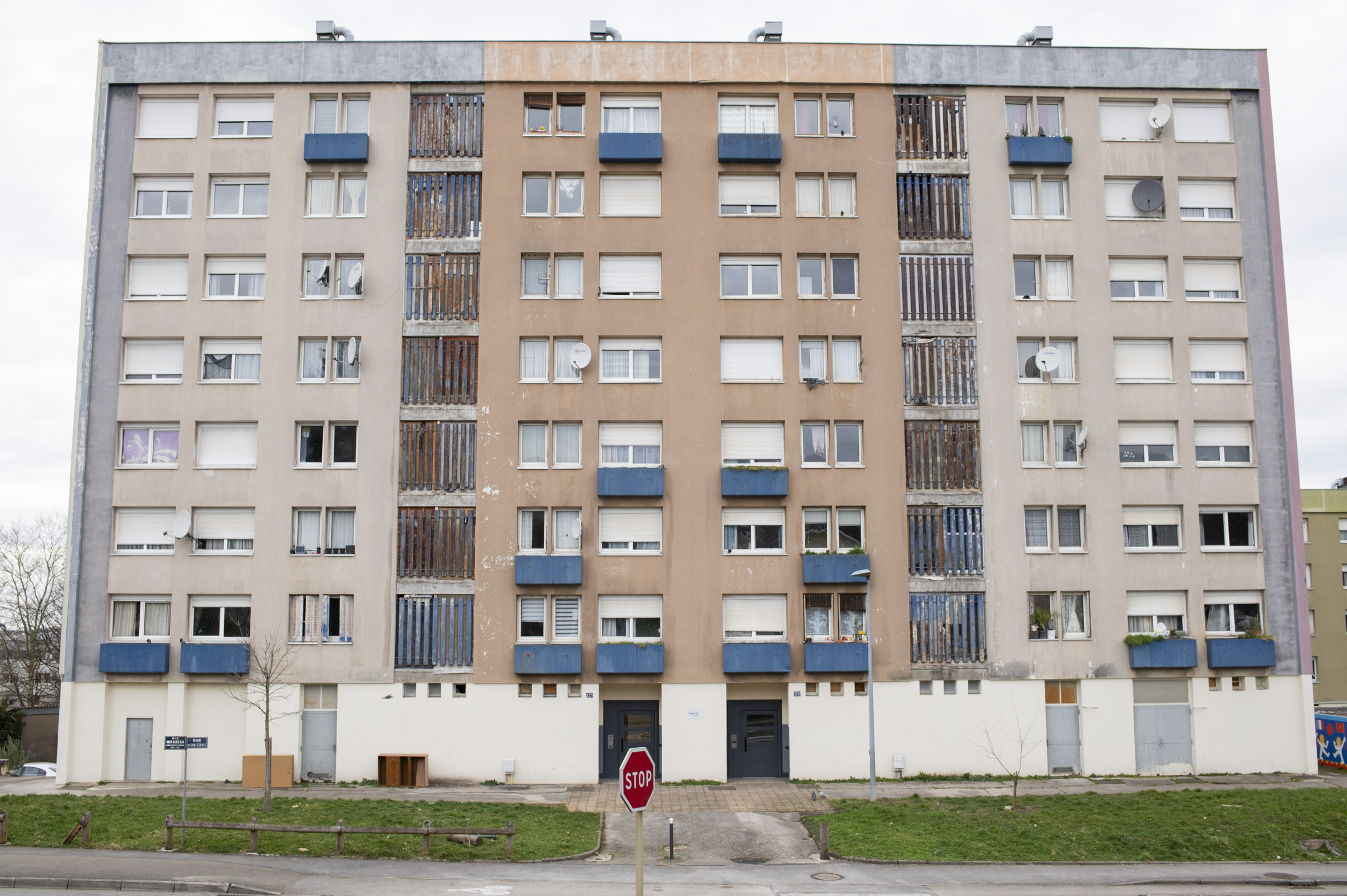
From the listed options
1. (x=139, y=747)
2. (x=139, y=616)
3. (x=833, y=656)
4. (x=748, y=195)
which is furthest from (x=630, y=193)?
(x=139, y=747)

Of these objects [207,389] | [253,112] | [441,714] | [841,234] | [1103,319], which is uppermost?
[253,112]

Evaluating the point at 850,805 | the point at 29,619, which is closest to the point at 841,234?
the point at 850,805

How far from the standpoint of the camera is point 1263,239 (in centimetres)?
2955

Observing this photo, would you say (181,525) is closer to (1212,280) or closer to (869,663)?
(869,663)

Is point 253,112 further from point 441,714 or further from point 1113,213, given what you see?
point 1113,213

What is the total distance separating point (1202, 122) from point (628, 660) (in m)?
24.2

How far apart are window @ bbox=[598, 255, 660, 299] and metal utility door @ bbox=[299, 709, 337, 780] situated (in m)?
14.5

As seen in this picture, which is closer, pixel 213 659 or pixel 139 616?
pixel 213 659

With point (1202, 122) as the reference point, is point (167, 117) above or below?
below

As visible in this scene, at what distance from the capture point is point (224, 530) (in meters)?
28.0

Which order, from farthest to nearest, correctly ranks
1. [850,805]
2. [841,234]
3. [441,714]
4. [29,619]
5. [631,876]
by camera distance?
1. [29,619]
2. [841,234]
3. [441,714]
4. [850,805]
5. [631,876]

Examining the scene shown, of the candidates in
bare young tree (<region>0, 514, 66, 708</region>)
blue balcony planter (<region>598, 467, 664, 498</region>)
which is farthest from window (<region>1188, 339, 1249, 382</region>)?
bare young tree (<region>0, 514, 66, 708</region>)

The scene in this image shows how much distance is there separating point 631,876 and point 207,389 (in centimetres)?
1930

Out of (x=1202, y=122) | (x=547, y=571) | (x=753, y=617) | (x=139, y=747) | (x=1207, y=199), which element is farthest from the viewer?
(x=1202, y=122)
